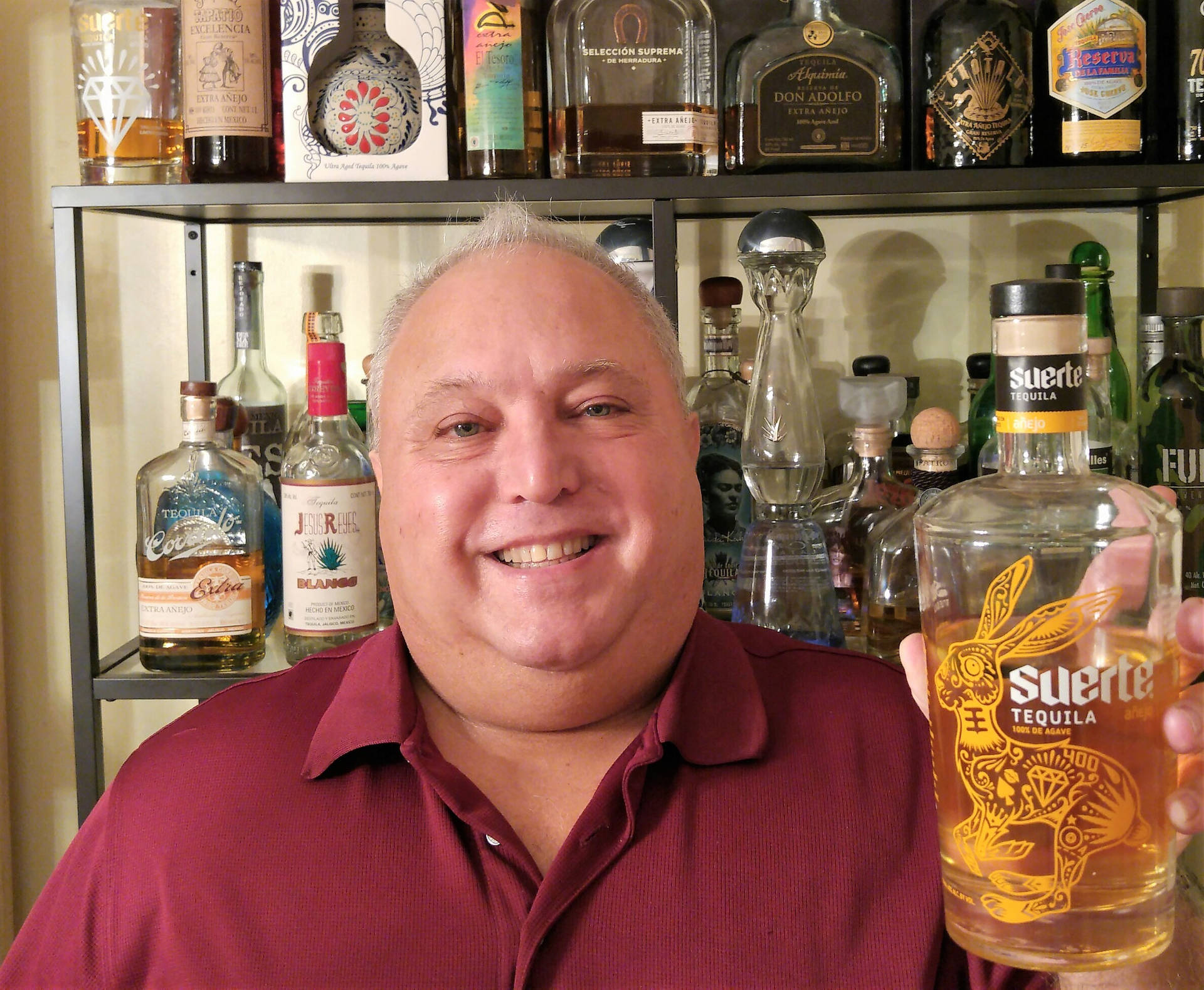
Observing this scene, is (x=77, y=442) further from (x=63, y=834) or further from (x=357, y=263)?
(x=63, y=834)

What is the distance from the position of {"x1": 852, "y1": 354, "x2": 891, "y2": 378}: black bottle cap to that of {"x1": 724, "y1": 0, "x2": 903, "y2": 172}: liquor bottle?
0.79 feet

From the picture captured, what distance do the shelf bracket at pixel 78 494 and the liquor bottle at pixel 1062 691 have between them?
101cm

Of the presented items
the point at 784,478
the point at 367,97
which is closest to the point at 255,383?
the point at 367,97

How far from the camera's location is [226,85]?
51.5 inches

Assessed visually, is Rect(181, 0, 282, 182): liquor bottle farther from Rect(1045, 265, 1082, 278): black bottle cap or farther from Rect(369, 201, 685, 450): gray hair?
Rect(1045, 265, 1082, 278): black bottle cap

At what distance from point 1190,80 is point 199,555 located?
3.91 ft

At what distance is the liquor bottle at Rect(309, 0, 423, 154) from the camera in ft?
4.29

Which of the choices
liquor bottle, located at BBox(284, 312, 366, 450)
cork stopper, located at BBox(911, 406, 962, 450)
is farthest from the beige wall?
cork stopper, located at BBox(911, 406, 962, 450)

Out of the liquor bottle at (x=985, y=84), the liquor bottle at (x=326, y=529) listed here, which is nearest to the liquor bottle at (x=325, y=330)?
the liquor bottle at (x=326, y=529)

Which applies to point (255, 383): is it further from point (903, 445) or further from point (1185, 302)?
point (1185, 302)

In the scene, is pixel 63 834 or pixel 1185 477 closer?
pixel 1185 477

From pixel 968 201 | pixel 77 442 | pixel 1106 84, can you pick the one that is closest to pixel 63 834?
pixel 77 442

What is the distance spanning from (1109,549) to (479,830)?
52 centimetres

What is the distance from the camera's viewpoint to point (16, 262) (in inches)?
67.2
